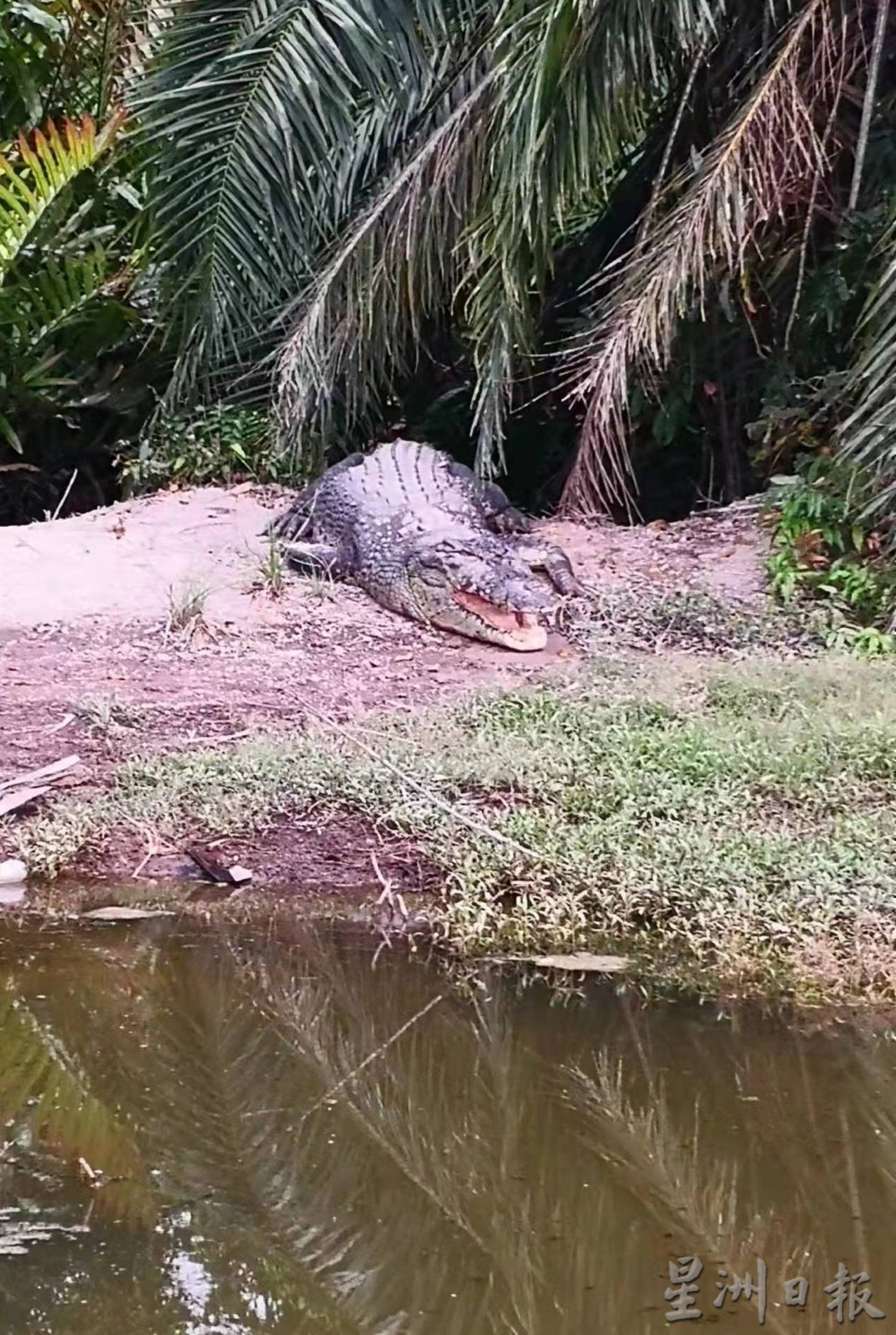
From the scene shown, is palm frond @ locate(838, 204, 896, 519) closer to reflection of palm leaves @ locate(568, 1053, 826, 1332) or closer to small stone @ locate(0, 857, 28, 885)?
reflection of palm leaves @ locate(568, 1053, 826, 1332)

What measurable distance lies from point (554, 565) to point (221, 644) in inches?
59.7

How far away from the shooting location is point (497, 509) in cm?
707

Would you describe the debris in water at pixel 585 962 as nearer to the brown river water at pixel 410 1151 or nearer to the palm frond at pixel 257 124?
the brown river water at pixel 410 1151

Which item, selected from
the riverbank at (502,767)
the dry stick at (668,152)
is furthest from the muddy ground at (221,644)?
the dry stick at (668,152)

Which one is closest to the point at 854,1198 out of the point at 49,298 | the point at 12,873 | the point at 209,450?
the point at 12,873

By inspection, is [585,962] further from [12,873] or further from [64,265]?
[64,265]

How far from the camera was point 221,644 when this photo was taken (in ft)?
18.5

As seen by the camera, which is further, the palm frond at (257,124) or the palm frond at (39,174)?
the palm frond at (39,174)

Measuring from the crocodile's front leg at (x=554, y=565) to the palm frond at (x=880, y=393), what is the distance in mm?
1256

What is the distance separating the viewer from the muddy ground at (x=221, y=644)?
4.46 m

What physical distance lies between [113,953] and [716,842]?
1.56 meters

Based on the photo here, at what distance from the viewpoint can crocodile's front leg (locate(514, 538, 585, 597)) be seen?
242 inches

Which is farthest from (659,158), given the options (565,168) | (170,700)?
(170,700)

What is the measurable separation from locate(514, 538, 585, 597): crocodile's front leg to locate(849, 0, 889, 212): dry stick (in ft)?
6.48
